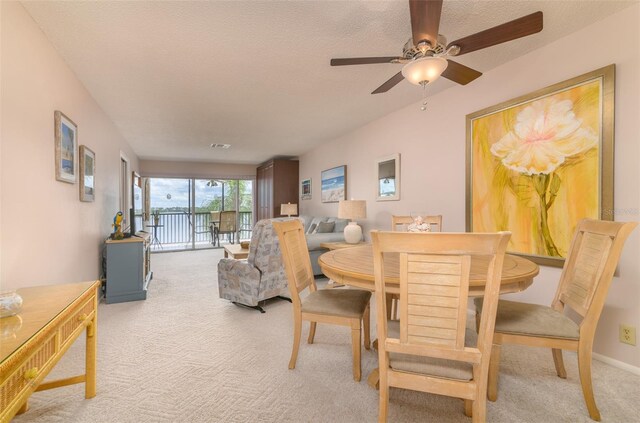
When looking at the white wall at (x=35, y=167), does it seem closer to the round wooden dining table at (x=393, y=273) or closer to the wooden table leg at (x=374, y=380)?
the round wooden dining table at (x=393, y=273)

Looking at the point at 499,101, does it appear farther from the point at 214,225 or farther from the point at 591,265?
the point at 214,225

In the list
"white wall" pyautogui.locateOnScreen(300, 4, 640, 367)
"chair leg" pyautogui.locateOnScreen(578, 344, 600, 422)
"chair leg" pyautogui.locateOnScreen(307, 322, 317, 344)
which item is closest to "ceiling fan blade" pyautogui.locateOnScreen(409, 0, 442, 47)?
"white wall" pyautogui.locateOnScreen(300, 4, 640, 367)

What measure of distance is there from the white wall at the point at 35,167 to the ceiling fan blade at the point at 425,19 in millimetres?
2302

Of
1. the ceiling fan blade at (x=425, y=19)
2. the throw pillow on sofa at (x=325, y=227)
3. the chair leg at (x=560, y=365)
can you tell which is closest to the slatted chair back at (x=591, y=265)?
the chair leg at (x=560, y=365)

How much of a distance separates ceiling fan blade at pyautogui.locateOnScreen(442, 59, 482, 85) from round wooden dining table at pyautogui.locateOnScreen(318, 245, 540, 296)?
125 cm

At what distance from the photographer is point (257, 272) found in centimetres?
292

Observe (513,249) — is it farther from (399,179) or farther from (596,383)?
(399,179)

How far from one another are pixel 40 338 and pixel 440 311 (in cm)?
151

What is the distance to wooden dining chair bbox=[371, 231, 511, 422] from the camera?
106 cm

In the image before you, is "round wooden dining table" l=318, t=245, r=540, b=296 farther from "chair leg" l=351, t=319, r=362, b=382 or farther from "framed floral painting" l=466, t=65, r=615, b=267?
"framed floral painting" l=466, t=65, r=615, b=267

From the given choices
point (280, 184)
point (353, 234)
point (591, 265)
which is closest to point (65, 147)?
point (353, 234)

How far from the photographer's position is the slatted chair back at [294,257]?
6.17ft

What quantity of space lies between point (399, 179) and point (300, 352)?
101 inches

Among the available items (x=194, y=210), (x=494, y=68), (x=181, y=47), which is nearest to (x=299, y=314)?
(x=181, y=47)
